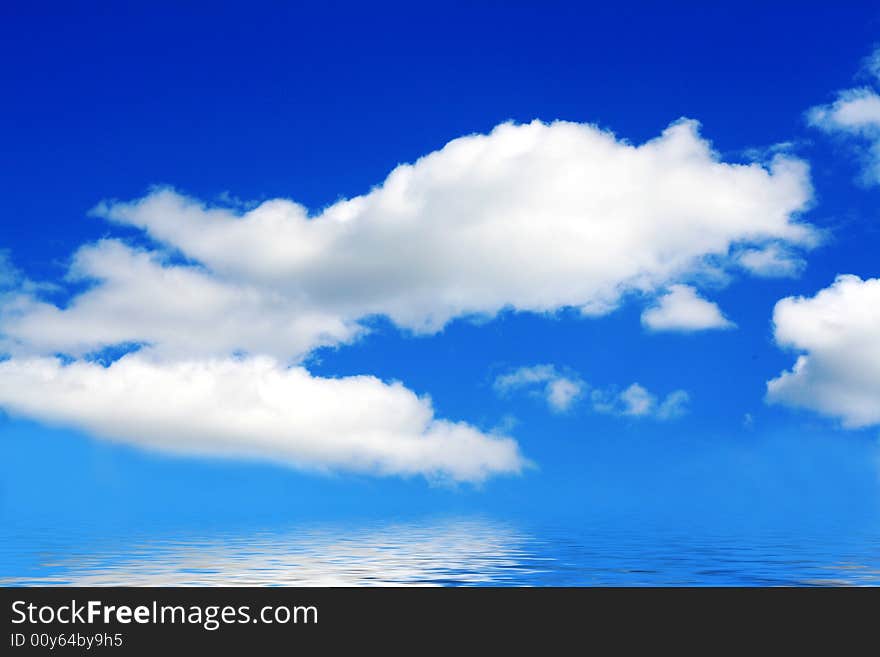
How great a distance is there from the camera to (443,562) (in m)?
Answer: 43.2

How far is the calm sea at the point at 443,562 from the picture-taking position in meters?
34.6

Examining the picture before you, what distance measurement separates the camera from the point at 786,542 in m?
63.2

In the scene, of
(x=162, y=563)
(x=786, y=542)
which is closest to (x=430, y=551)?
(x=162, y=563)
